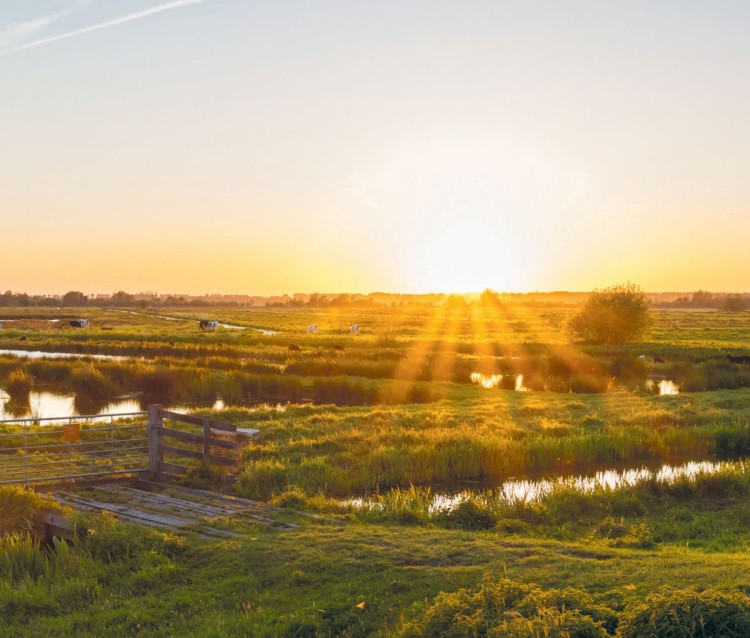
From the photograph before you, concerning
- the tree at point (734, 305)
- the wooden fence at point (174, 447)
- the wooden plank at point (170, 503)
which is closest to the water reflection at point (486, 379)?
the wooden fence at point (174, 447)

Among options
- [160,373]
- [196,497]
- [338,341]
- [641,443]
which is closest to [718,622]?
[196,497]

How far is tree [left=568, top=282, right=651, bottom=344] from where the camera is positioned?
6291 centimetres

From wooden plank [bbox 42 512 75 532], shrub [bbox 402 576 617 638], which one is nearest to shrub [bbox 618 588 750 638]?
shrub [bbox 402 576 617 638]

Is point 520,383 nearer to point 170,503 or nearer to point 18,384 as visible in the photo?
point 18,384

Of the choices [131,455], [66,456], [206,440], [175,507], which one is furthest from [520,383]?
[175,507]

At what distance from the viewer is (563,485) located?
18.4 metres

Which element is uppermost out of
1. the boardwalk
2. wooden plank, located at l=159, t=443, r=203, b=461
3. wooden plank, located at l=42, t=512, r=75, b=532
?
wooden plank, located at l=159, t=443, r=203, b=461

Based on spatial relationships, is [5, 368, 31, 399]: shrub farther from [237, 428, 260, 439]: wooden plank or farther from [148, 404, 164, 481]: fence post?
[148, 404, 164, 481]: fence post

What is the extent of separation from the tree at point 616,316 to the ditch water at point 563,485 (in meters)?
41.9

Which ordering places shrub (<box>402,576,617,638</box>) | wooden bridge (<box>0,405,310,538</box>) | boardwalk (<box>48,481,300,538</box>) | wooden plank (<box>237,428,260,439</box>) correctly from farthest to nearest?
wooden plank (<box>237,428,260,439</box>), wooden bridge (<box>0,405,310,538</box>), boardwalk (<box>48,481,300,538</box>), shrub (<box>402,576,617,638</box>)

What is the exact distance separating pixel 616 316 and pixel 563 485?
158ft

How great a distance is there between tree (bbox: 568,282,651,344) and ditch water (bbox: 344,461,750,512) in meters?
41.9

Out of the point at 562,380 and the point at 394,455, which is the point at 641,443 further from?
the point at 562,380

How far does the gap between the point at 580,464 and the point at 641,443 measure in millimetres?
3116
